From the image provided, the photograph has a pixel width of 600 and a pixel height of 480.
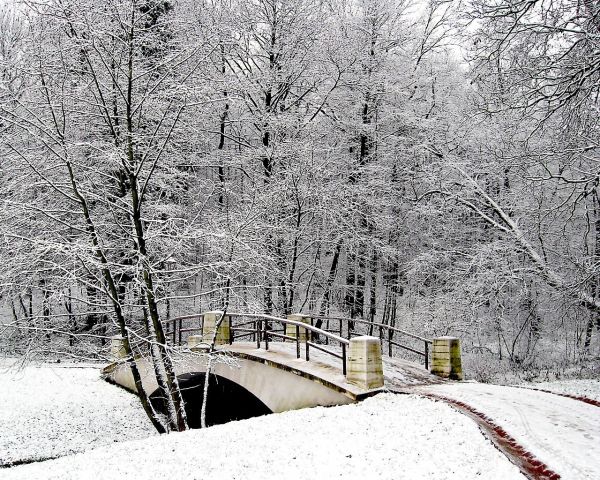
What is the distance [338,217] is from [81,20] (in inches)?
448

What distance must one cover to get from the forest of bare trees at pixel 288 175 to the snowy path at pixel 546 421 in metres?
2.90

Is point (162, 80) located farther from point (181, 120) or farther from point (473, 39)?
point (473, 39)

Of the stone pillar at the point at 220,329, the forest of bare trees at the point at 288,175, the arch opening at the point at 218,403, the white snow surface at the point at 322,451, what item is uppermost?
the forest of bare trees at the point at 288,175

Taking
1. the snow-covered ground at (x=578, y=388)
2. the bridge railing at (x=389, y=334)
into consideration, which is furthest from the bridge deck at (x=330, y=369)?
the snow-covered ground at (x=578, y=388)

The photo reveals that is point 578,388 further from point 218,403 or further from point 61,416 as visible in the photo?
point 61,416

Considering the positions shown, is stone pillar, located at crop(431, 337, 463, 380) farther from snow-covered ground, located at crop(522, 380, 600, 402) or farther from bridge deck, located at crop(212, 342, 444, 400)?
snow-covered ground, located at crop(522, 380, 600, 402)

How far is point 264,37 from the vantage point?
18.7 metres

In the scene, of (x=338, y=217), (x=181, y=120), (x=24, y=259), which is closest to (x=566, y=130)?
(x=181, y=120)

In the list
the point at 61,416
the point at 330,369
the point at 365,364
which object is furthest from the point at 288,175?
the point at 61,416

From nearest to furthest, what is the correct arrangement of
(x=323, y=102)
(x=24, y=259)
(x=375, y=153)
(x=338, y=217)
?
1. (x=24, y=259)
2. (x=338, y=217)
3. (x=323, y=102)
4. (x=375, y=153)

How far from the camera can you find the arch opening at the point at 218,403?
1662 cm

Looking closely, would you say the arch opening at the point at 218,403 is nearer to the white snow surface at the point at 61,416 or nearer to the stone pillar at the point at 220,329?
the white snow surface at the point at 61,416

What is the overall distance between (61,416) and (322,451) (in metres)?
9.07

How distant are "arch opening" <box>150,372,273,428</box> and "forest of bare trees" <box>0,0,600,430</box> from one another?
3.00 metres
